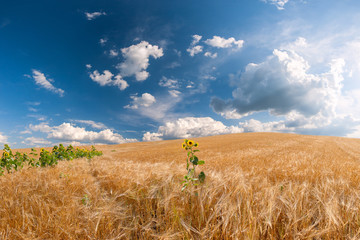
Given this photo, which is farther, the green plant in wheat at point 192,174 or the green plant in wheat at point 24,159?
the green plant in wheat at point 24,159

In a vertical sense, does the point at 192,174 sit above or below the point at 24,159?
below

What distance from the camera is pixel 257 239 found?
1909mm

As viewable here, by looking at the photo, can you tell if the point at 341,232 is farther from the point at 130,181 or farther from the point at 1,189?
the point at 1,189

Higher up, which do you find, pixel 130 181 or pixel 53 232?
pixel 130 181

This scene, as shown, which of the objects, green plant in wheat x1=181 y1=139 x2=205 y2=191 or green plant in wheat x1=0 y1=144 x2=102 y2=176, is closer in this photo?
green plant in wheat x1=181 y1=139 x2=205 y2=191

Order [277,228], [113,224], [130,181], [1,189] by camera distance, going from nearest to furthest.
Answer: [277,228]
[113,224]
[130,181]
[1,189]

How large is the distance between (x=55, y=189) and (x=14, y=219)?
3.70 feet

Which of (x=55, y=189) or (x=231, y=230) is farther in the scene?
(x=55, y=189)

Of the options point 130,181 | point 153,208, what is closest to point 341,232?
point 153,208

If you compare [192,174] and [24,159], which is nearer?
[192,174]

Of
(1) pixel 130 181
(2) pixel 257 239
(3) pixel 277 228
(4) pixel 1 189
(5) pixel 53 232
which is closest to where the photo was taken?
(2) pixel 257 239

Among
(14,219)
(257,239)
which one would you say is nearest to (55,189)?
(14,219)

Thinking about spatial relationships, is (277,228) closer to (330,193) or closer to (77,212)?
(330,193)

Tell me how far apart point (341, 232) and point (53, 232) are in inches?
137
